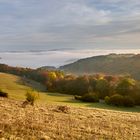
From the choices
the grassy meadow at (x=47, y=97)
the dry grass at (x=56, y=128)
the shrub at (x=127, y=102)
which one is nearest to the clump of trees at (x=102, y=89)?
the shrub at (x=127, y=102)

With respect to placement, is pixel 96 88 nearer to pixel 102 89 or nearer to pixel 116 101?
pixel 102 89

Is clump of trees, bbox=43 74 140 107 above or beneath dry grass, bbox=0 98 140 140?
above

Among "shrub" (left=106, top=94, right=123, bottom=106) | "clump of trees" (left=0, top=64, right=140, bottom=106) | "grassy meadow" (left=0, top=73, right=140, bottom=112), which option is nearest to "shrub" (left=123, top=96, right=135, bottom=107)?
"clump of trees" (left=0, top=64, right=140, bottom=106)

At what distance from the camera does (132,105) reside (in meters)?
80.5

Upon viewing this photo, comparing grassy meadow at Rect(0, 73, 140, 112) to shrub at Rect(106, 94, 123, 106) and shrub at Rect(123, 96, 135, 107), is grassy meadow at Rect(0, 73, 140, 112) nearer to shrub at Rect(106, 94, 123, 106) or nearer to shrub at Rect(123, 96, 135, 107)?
shrub at Rect(123, 96, 135, 107)

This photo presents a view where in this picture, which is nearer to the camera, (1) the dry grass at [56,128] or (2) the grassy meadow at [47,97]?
(1) the dry grass at [56,128]

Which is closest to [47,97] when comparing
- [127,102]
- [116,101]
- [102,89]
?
[116,101]

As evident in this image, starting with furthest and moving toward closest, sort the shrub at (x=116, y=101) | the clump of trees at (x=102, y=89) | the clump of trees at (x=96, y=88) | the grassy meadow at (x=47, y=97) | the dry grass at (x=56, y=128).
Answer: the clump of trees at (x=96, y=88) < the clump of trees at (x=102, y=89) < the shrub at (x=116, y=101) < the grassy meadow at (x=47, y=97) < the dry grass at (x=56, y=128)

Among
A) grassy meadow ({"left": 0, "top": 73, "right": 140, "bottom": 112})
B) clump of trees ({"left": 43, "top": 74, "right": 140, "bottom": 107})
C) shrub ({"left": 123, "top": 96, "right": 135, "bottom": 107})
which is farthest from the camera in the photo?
clump of trees ({"left": 43, "top": 74, "right": 140, "bottom": 107})

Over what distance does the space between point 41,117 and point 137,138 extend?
8.64 meters

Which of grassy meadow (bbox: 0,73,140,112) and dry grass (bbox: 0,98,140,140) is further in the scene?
grassy meadow (bbox: 0,73,140,112)

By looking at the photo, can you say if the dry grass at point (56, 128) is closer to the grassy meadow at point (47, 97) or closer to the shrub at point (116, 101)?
the grassy meadow at point (47, 97)

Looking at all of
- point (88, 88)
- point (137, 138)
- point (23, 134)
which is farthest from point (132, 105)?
point (23, 134)

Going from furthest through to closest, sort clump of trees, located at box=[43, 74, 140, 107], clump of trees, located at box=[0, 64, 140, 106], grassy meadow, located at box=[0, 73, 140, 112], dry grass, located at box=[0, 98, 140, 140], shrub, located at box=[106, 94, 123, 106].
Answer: clump of trees, located at box=[0, 64, 140, 106] < clump of trees, located at box=[43, 74, 140, 107] < shrub, located at box=[106, 94, 123, 106] < grassy meadow, located at box=[0, 73, 140, 112] < dry grass, located at box=[0, 98, 140, 140]
